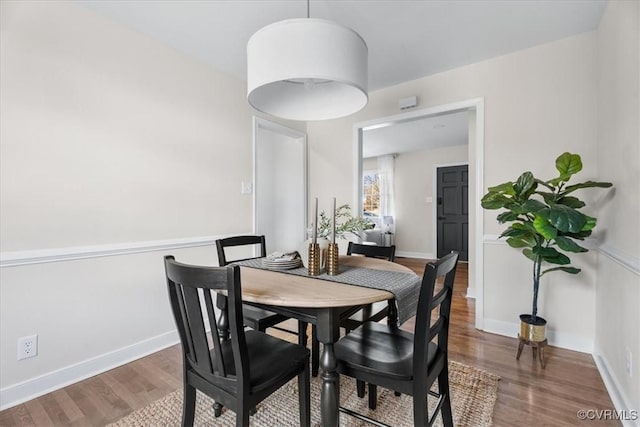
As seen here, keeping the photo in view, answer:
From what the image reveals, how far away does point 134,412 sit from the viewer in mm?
1677

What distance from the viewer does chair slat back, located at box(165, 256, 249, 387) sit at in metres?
1.03

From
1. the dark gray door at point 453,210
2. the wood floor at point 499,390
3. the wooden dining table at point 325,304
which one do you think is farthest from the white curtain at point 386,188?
the wooden dining table at point 325,304

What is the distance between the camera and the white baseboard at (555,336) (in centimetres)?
239

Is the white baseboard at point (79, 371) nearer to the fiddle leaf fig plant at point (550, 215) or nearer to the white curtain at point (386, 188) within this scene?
the fiddle leaf fig plant at point (550, 215)

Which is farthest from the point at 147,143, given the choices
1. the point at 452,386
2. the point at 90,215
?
the point at 452,386

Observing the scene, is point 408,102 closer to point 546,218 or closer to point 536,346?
point 546,218

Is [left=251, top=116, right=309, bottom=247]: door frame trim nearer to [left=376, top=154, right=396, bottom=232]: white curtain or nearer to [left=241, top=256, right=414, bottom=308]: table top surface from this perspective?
[left=241, top=256, right=414, bottom=308]: table top surface

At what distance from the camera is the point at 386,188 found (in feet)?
23.9

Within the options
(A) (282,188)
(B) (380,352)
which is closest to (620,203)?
(B) (380,352)

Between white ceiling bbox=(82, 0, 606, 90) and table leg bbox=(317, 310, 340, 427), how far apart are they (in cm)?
196

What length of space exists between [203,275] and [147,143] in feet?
5.95

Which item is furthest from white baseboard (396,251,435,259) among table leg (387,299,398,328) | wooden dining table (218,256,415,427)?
wooden dining table (218,256,415,427)

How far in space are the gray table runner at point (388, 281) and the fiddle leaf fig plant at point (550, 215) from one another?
104cm

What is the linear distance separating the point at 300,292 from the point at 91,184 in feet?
5.70
